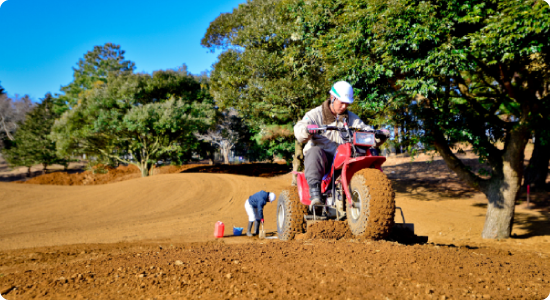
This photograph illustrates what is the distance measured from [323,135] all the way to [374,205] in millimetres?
1560

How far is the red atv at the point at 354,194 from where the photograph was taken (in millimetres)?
4234

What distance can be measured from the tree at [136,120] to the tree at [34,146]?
42.0ft

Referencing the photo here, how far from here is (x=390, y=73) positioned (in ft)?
28.0

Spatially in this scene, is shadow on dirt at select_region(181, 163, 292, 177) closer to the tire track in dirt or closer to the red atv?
the tire track in dirt

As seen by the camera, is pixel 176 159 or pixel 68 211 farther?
pixel 176 159

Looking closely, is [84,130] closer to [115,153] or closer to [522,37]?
[115,153]

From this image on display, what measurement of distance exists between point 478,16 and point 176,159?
24.1 m

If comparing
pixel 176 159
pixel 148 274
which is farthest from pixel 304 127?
pixel 176 159

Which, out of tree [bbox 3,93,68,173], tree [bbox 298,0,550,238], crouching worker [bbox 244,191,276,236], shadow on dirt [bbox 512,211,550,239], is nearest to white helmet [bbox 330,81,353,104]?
tree [bbox 298,0,550,238]

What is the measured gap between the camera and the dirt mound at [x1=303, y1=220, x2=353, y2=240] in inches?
Answer: 198

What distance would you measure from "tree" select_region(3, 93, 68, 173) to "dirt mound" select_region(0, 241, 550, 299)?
40181 mm

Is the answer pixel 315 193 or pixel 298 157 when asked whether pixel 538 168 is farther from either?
pixel 315 193

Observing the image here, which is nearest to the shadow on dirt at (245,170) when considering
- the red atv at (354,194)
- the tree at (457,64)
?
the tree at (457,64)

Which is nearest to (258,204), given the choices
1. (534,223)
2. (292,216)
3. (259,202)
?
(259,202)
